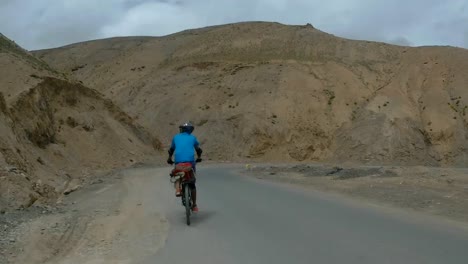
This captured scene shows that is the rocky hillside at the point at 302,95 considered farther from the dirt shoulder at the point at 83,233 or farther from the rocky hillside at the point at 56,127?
the dirt shoulder at the point at 83,233

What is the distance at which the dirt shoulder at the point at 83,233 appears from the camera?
7461mm

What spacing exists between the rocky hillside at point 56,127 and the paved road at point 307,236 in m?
9.45

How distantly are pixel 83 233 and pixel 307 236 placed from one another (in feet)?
12.3

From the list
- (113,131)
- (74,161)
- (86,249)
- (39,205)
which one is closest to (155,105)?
(113,131)

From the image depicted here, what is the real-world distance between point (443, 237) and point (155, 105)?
5540 centimetres

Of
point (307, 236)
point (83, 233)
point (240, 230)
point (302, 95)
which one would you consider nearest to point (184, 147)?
point (240, 230)

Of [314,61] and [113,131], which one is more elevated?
[314,61]

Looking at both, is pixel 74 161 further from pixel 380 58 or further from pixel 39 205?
pixel 380 58

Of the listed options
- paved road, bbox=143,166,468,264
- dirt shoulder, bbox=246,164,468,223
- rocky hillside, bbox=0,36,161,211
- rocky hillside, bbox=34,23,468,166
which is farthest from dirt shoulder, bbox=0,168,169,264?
rocky hillside, bbox=34,23,468,166

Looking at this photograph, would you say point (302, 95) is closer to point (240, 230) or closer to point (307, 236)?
point (240, 230)

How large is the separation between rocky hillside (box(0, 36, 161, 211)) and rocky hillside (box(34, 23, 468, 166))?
14069mm

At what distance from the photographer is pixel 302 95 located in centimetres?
5678

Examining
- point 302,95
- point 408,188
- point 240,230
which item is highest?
point 302,95

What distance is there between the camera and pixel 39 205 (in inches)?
474
